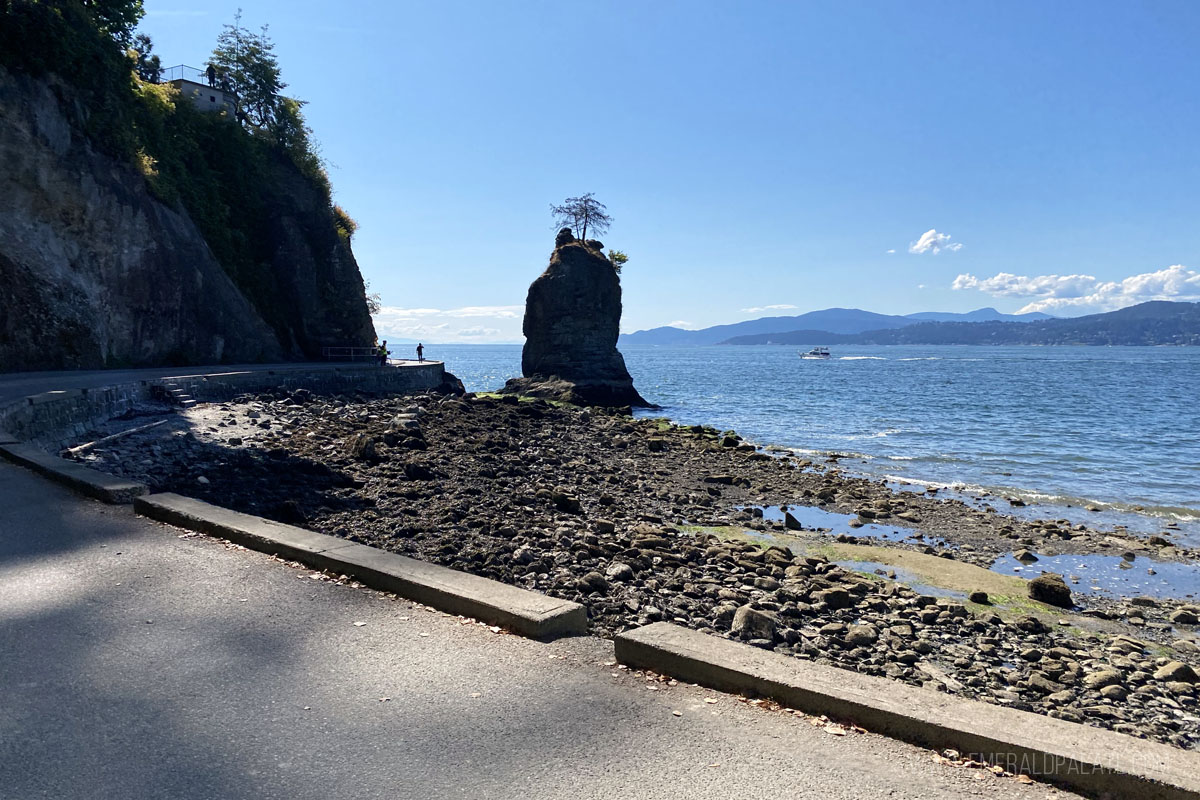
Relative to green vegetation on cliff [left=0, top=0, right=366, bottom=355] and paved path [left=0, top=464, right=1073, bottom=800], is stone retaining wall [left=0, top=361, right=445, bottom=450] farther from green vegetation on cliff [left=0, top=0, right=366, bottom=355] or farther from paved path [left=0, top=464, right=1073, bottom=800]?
paved path [left=0, top=464, right=1073, bottom=800]

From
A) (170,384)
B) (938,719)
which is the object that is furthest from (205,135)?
(938,719)

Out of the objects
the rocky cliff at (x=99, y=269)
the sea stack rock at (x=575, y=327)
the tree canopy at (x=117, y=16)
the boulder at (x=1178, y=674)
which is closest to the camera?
the boulder at (x=1178, y=674)

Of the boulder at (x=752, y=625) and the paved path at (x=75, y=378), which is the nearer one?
the boulder at (x=752, y=625)

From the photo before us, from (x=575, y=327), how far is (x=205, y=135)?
81.3 ft

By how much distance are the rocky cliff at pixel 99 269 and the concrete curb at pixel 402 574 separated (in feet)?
65.6

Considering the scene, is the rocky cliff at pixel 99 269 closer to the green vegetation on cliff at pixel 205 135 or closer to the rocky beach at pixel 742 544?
the green vegetation on cliff at pixel 205 135

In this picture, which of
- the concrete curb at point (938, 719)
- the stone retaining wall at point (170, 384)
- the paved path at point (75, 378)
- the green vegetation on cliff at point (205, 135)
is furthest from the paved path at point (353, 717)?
the green vegetation on cliff at point (205, 135)

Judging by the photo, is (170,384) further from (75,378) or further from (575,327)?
(575,327)

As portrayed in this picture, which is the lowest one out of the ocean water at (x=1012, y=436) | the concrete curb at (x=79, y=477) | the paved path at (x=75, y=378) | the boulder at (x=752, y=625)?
the ocean water at (x=1012, y=436)

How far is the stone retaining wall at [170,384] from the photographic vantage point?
52.9 ft

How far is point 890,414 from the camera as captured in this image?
47.9 metres

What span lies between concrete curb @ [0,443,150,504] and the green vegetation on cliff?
782 inches

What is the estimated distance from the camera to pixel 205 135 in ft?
129

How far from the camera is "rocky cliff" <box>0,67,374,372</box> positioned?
24.1 meters
